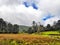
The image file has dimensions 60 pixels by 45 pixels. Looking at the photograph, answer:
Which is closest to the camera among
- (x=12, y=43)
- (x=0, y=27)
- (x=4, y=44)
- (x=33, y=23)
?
(x=4, y=44)

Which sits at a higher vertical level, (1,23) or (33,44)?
(1,23)

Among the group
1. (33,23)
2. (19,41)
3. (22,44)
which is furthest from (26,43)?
(33,23)

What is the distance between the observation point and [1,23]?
169250 mm

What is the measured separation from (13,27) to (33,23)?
19.9 metres

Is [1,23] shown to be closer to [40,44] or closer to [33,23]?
[33,23]

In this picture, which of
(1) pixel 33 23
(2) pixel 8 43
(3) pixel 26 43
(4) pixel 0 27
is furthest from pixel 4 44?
(1) pixel 33 23

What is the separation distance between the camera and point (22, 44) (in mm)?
19984

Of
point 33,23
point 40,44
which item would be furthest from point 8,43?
point 33,23

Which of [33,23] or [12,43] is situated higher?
[33,23]

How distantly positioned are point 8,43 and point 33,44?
2650 millimetres

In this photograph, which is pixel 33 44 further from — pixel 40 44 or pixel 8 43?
pixel 8 43

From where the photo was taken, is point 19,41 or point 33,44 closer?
point 33,44

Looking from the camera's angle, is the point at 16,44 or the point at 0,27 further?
the point at 0,27

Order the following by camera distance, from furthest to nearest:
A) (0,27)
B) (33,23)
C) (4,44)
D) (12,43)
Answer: (33,23), (0,27), (12,43), (4,44)
